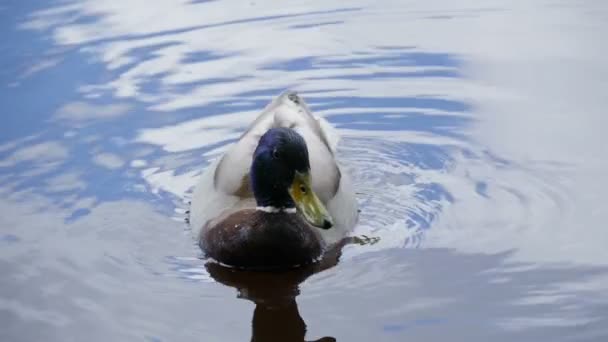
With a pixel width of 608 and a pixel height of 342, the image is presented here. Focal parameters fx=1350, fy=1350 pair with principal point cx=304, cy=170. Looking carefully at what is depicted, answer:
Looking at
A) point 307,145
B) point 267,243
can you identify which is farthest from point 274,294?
point 307,145

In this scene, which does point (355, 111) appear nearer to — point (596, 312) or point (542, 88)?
point (542, 88)

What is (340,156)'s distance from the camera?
8.27 metres

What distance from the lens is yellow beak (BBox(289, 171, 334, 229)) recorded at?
6.51 m

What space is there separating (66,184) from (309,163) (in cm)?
176

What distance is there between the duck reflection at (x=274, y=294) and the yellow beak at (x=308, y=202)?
30 centimetres

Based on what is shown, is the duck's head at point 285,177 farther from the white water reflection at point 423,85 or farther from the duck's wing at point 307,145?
the white water reflection at point 423,85

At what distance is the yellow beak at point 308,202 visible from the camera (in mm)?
6512

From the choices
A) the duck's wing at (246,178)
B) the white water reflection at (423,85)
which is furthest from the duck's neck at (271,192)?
the white water reflection at (423,85)

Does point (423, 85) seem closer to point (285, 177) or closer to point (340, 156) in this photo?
point (340, 156)

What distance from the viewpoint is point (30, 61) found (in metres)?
10.4

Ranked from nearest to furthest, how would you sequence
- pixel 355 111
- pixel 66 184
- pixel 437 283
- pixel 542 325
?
pixel 542 325
pixel 437 283
pixel 66 184
pixel 355 111

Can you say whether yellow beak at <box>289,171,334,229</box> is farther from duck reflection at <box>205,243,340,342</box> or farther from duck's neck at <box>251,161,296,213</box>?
duck reflection at <box>205,243,340,342</box>

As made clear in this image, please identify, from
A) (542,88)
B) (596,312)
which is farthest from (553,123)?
(596,312)

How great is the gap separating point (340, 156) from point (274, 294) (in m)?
1.99
